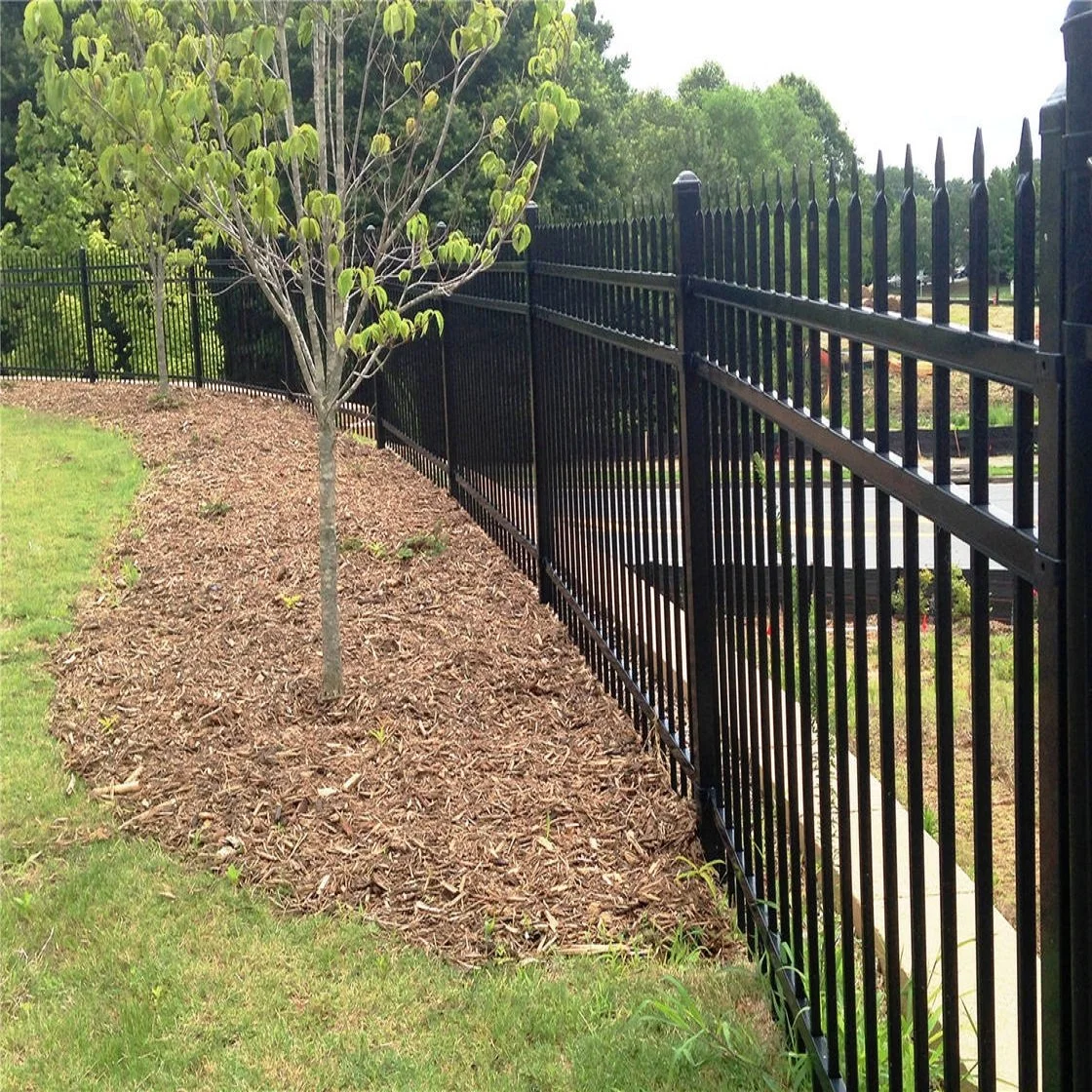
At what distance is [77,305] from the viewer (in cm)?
2164

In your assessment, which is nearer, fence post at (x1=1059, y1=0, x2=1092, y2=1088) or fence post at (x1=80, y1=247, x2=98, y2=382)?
fence post at (x1=1059, y1=0, x2=1092, y2=1088)

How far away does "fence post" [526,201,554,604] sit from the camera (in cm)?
705

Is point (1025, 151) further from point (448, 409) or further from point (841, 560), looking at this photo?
point (448, 409)

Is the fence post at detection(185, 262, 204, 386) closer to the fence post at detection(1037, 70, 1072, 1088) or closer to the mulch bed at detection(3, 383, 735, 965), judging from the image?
the mulch bed at detection(3, 383, 735, 965)

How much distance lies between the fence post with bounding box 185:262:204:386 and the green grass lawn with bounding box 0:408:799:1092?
13.8m

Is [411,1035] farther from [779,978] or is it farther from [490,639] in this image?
[490,639]

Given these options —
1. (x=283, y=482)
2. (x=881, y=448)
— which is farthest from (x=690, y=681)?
(x=283, y=482)

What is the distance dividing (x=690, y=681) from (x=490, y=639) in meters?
2.36

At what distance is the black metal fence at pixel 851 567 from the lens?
1.88 m

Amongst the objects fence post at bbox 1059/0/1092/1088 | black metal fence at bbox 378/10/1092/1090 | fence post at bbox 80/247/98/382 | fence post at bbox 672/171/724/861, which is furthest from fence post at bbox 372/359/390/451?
fence post at bbox 1059/0/1092/1088

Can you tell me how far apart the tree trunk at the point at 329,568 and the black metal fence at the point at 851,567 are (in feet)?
3.57

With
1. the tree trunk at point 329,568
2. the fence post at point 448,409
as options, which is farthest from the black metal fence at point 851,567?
the fence post at point 448,409

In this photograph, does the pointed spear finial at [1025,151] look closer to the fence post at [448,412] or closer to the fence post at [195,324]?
the fence post at [448,412]

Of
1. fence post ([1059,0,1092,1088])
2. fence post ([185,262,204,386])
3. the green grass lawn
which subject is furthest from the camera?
fence post ([185,262,204,386])
